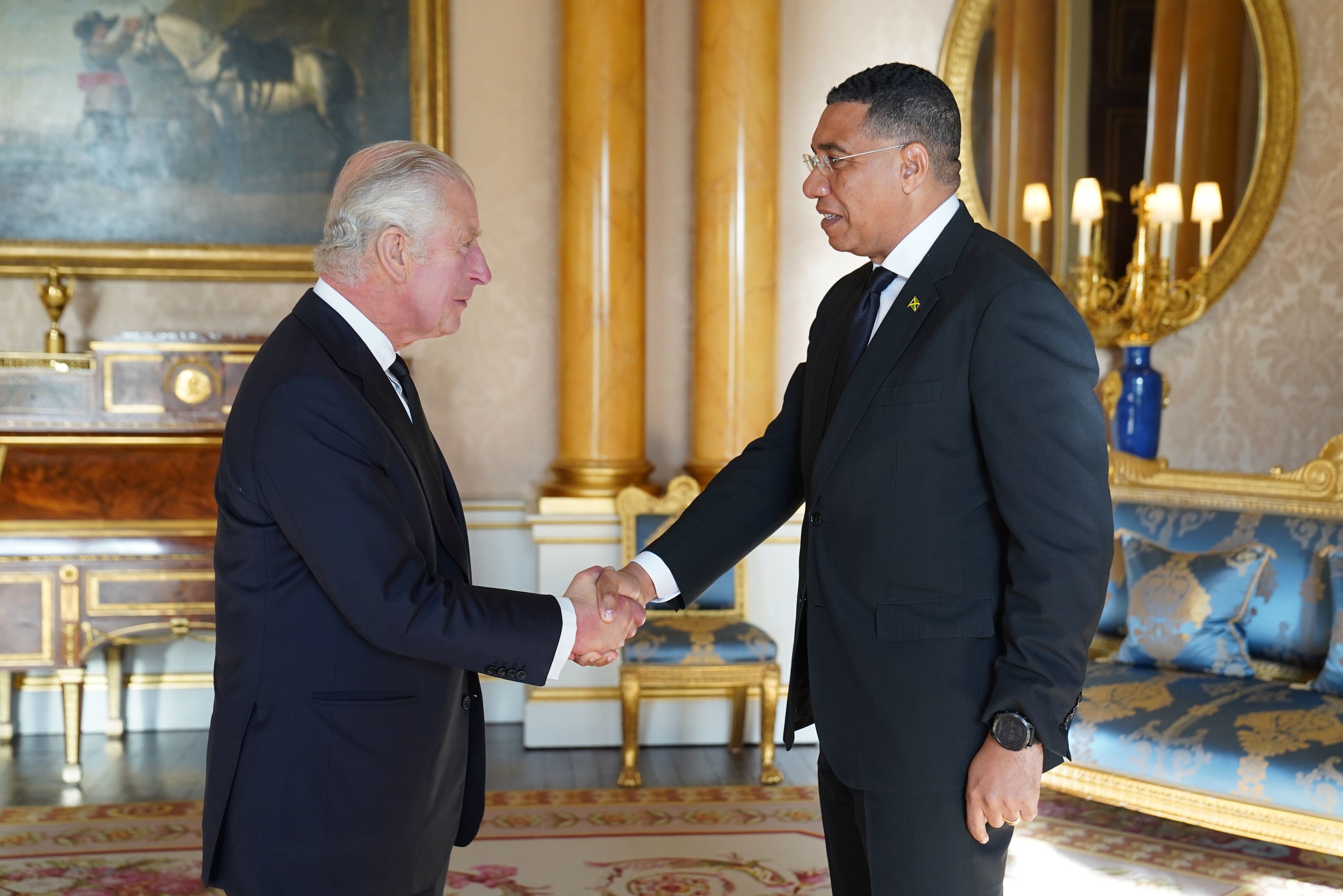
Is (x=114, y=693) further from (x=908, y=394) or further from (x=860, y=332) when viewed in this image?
(x=908, y=394)

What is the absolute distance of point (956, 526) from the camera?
6.04 ft

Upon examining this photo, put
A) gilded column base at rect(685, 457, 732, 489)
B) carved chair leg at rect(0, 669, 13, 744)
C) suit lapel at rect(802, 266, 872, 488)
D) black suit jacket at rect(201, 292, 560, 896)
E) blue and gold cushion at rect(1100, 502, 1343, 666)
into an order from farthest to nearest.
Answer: gilded column base at rect(685, 457, 732, 489)
carved chair leg at rect(0, 669, 13, 744)
blue and gold cushion at rect(1100, 502, 1343, 666)
suit lapel at rect(802, 266, 872, 488)
black suit jacket at rect(201, 292, 560, 896)

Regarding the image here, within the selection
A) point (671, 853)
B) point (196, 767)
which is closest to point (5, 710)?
point (196, 767)

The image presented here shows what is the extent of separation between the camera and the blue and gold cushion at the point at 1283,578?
381 cm

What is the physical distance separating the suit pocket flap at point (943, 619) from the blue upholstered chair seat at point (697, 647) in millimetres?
2754

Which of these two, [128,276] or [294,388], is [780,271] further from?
[294,388]

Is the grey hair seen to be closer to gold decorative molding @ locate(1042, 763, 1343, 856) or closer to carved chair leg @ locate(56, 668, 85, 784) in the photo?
gold decorative molding @ locate(1042, 763, 1343, 856)

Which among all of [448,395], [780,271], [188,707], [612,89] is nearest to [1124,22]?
[780,271]

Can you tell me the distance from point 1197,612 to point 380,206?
3081 mm

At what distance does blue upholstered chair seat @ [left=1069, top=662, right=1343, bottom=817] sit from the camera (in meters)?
3.22

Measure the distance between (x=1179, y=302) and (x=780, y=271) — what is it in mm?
1679

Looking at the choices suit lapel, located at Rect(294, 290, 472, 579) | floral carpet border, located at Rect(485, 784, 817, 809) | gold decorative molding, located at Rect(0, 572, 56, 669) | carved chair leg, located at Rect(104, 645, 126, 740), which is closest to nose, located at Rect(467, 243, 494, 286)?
suit lapel, located at Rect(294, 290, 472, 579)

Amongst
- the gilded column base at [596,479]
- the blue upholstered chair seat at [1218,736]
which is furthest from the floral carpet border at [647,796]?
the gilded column base at [596,479]

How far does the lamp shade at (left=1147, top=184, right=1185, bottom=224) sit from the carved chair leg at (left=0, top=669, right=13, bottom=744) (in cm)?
489
